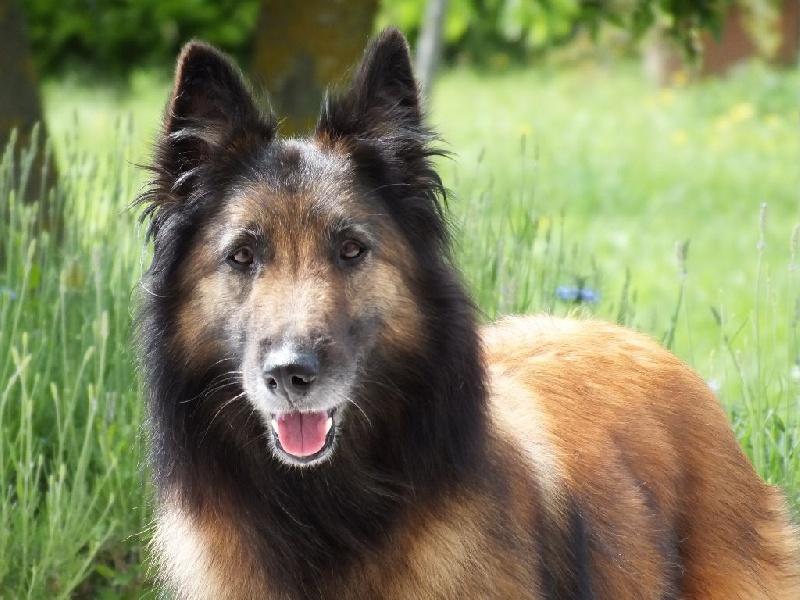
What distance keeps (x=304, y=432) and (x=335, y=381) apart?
20 centimetres

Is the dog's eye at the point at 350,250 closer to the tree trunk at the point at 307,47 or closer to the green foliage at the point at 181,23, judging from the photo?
the tree trunk at the point at 307,47

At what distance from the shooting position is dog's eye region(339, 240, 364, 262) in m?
3.24

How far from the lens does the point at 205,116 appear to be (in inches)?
134

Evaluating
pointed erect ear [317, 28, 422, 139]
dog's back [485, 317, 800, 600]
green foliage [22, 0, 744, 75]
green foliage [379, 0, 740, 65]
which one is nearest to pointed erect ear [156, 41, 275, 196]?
pointed erect ear [317, 28, 422, 139]

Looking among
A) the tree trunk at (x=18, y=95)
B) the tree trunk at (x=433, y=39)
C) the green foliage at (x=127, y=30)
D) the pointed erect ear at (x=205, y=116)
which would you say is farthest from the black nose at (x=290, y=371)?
the green foliage at (x=127, y=30)

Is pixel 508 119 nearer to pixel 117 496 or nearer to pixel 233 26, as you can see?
pixel 233 26

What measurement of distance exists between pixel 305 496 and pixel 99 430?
1.33 m

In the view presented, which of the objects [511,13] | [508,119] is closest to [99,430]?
[511,13]

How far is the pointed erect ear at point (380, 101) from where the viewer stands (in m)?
3.43

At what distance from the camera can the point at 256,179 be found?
330cm

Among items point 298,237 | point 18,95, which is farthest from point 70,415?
point 18,95

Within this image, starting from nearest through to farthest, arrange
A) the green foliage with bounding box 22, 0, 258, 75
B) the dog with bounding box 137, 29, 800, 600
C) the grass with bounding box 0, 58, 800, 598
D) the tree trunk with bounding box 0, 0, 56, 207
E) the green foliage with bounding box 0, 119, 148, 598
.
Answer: the dog with bounding box 137, 29, 800, 600 → the green foliage with bounding box 0, 119, 148, 598 → the grass with bounding box 0, 58, 800, 598 → the tree trunk with bounding box 0, 0, 56, 207 → the green foliage with bounding box 22, 0, 258, 75

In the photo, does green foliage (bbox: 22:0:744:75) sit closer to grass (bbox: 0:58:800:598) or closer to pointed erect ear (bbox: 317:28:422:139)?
grass (bbox: 0:58:800:598)

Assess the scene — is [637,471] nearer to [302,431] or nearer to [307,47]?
[302,431]
